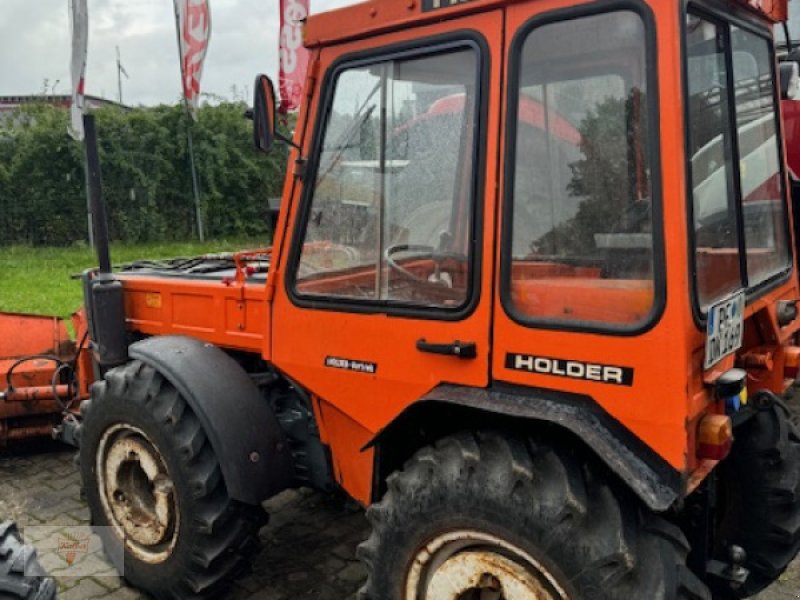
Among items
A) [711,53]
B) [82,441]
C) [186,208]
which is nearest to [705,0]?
[711,53]

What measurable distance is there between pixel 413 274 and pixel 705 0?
3.88 feet

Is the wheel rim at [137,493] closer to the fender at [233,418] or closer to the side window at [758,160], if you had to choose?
the fender at [233,418]

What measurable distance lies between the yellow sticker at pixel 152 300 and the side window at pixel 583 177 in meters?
2.21

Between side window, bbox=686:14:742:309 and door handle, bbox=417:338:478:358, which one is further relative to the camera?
door handle, bbox=417:338:478:358

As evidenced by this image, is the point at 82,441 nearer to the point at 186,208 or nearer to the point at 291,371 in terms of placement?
the point at 291,371

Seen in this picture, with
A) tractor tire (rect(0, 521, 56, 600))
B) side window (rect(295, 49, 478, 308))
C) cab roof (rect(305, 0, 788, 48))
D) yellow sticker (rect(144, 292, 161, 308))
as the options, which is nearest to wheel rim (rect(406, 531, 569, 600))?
side window (rect(295, 49, 478, 308))

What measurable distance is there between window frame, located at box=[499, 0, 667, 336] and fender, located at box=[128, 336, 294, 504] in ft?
4.13

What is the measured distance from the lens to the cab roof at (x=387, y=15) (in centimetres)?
231

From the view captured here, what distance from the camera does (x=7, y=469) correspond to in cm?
479

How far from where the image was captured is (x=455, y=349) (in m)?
2.32

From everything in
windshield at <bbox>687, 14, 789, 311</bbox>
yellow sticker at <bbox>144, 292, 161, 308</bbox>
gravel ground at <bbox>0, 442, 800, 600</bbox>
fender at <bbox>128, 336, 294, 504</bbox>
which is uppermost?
windshield at <bbox>687, 14, 789, 311</bbox>

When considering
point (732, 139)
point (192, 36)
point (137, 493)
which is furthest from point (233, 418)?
point (192, 36)

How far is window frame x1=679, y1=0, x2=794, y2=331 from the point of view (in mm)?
1977

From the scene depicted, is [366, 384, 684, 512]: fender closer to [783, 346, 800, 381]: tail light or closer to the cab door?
the cab door
